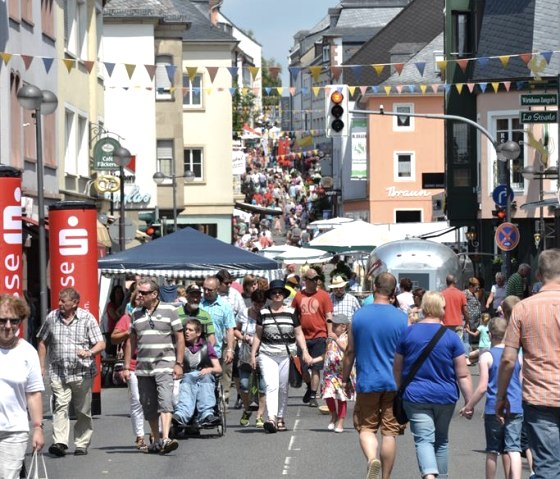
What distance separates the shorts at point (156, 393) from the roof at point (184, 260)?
10869 millimetres

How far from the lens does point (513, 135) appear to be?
49812 millimetres

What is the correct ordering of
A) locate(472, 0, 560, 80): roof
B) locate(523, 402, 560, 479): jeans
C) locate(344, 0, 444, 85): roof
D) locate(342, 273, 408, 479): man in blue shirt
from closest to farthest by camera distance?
1. locate(523, 402, 560, 479): jeans
2. locate(342, 273, 408, 479): man in blue shirt
3. locate(472, 0, 560, 80): roof
4. locate(344, 0, 444, 85): roof

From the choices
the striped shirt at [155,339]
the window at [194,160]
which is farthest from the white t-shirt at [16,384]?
the window at [194,160]

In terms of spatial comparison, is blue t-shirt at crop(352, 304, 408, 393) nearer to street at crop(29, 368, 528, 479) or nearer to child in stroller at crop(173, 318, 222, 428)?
street at crop(29, 368, 528, 479)

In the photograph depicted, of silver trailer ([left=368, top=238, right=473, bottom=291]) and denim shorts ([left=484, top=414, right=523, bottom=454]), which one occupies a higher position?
denim shorts ([left=484, top=414, right=523, bottom=454])

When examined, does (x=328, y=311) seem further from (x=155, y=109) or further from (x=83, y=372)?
(x=155, y=109)

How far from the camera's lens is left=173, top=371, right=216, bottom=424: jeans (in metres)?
17.1

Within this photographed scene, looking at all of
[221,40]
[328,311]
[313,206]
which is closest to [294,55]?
[313,206]

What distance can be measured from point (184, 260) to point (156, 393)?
36.4 feet

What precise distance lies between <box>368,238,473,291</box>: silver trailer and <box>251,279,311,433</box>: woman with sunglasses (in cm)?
2479

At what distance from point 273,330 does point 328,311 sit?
10.5 feet

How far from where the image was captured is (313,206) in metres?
102

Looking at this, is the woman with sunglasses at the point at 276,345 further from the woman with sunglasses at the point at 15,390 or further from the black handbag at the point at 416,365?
the woman with sunglasses at the point at 15,390

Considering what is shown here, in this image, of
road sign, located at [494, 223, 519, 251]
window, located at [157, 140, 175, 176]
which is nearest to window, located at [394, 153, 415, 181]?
window, located at [157, 140, 175, 176]
